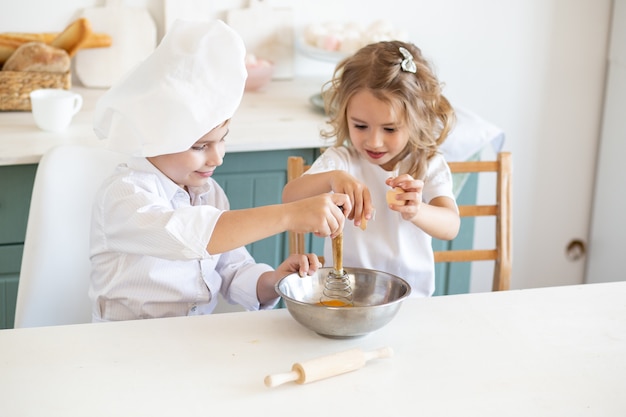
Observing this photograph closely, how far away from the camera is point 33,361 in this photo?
1.25 meters

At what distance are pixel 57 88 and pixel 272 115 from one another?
0.58 m

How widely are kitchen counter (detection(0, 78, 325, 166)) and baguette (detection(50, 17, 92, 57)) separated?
0.14 m

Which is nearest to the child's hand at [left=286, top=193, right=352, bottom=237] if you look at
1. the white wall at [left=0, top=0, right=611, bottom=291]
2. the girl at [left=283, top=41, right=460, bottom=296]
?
the girl at [left=283, top=41, right=460, bottom=296]

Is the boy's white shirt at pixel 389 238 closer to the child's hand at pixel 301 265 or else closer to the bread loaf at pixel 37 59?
the child's hand at pixel 301 265

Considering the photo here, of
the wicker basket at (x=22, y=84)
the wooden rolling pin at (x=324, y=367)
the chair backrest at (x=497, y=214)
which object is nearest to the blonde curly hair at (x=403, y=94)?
the chair backrest at (x=497, y=214)

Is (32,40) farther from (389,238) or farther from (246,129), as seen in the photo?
(389,238)

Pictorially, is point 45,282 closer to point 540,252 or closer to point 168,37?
point 168,37

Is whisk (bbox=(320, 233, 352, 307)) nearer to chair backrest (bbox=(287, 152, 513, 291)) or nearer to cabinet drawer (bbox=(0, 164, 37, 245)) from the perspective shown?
chair backrest (bbox=(287, 152, 513, 291))

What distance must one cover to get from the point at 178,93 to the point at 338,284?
1.28 ft

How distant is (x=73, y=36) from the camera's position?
2.51m

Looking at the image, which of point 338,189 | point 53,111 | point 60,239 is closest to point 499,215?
point 338,189

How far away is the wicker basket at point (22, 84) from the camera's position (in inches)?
93.0

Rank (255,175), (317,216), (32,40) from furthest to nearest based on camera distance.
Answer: (32,40) → (255,175) → (317,216)

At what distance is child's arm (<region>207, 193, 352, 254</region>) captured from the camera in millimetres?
1369
